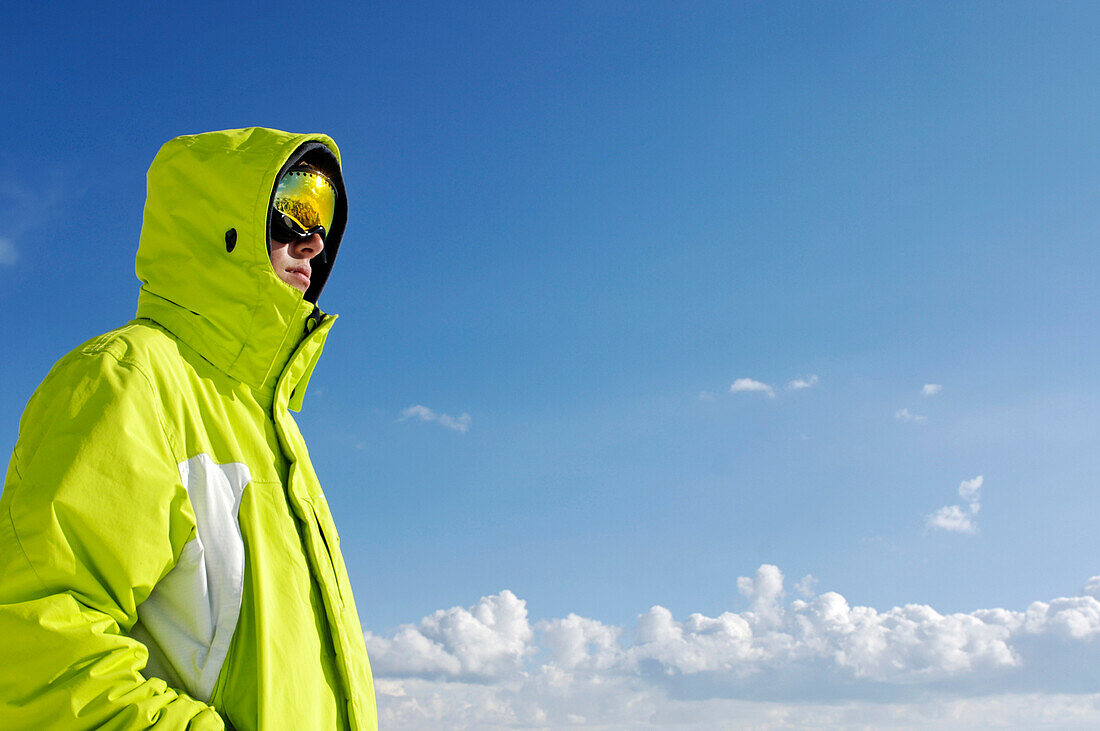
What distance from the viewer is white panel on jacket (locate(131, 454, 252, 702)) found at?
243 cm

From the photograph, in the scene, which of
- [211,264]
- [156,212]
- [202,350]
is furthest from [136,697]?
[156,212]

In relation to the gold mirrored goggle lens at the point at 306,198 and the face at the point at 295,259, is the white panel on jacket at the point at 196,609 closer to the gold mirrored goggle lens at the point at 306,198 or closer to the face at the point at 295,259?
the face at the point at 295,259

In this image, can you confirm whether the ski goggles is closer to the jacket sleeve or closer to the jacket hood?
the jacket hood

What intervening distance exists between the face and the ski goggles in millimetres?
29

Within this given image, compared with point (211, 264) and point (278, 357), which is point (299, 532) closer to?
point (278, 357)

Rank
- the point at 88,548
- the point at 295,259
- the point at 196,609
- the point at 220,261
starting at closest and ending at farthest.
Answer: the point at 88,548 → the point at 196,609 → the point at 220,261 → the point at 295,259

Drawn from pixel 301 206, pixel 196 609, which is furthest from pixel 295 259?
pixel 196 609

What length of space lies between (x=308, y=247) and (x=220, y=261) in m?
0.51

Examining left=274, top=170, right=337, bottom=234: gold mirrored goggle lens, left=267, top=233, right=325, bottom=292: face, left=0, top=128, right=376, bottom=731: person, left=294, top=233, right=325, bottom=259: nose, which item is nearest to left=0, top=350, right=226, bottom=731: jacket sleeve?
left=0, top=128, right=376, bottom=731: person

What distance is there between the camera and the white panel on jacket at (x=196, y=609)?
2426mm

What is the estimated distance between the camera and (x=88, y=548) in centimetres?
220

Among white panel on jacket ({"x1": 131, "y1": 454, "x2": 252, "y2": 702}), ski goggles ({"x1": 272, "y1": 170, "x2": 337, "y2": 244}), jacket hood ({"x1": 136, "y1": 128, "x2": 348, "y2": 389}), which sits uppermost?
ski goggles ({"x1": 272, "y1": 170, "x2": 337, "y2": 244})

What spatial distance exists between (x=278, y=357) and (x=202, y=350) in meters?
0.31

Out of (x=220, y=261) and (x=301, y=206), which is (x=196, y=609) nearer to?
(x=220, y=261)
